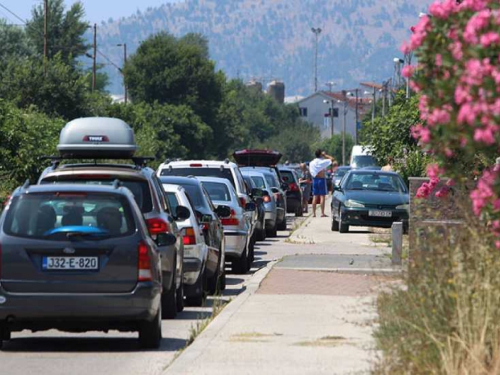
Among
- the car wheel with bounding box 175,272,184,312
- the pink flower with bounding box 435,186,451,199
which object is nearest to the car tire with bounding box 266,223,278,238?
the car wheel with bounding box 175,272,184,312

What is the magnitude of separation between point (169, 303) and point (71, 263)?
324 centimetres

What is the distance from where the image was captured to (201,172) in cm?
2578

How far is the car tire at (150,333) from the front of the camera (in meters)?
13.0

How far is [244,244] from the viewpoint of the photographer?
888 inches

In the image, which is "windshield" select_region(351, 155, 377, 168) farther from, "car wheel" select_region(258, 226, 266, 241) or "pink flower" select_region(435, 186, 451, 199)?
"pink flower" select_region(435, 186, 451, 199)

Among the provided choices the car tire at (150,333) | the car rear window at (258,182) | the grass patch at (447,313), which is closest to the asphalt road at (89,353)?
the car tire at (150,333)

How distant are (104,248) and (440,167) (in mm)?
3207

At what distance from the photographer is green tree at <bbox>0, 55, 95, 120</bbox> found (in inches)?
2562

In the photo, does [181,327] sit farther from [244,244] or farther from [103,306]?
[244,244]

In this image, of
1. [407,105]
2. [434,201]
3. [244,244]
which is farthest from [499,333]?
[407,105]

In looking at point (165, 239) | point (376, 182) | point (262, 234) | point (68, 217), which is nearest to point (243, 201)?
point (262, 234)

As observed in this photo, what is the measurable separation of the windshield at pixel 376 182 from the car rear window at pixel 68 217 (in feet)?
74.8

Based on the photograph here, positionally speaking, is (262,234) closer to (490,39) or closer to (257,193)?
(257,193)

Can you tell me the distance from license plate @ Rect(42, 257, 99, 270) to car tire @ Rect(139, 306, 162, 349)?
0.79 m
